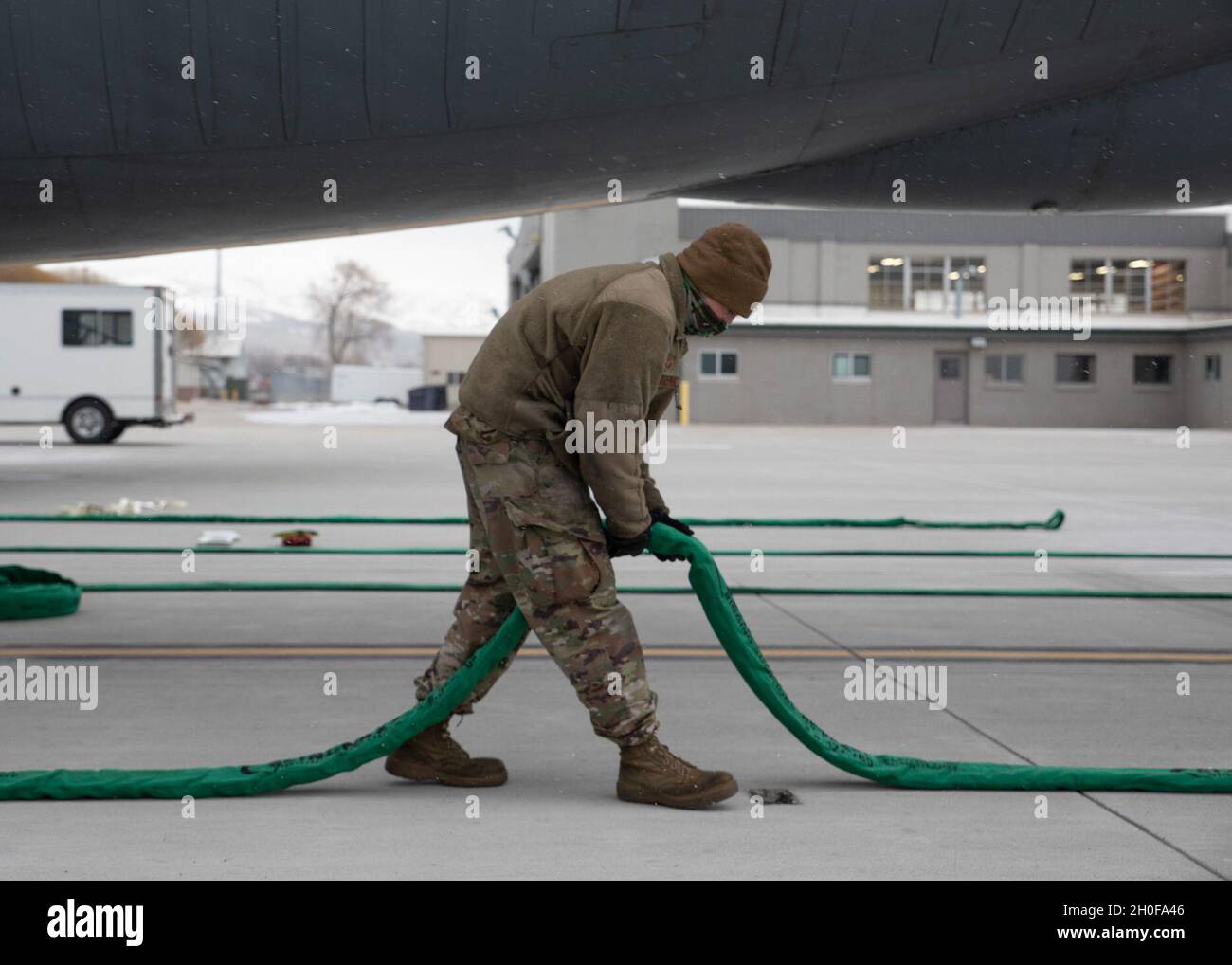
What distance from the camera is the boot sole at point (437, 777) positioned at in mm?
4070

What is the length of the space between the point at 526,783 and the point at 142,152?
113 inches

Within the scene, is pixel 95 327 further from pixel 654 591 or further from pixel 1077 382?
pixel 1077 382

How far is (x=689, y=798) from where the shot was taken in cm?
381

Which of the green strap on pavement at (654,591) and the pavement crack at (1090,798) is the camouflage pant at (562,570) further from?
the green strap on pavement at (654,591)

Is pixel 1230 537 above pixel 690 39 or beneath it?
beneath

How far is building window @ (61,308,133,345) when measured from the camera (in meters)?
26.6

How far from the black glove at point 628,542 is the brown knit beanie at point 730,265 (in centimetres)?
70

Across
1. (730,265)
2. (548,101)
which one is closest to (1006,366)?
(548,101)

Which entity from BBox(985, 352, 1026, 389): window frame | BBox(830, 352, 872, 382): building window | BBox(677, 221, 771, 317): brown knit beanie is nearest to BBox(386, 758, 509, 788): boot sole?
BBox(677, 221, 771, 317): brown knit beanie

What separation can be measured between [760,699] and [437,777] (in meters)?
1.02

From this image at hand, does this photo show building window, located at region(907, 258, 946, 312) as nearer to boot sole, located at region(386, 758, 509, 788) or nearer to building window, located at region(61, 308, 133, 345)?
building window, located at region(61, 308, 133, 345)
